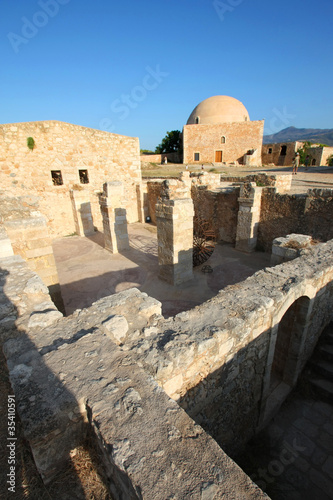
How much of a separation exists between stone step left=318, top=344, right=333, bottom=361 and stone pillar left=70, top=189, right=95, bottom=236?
10.2 m

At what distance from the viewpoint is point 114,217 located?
30.8 feet

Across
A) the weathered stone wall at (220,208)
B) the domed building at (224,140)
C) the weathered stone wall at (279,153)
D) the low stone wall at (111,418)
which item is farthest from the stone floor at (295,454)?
the weathered stone wall at (279,153)

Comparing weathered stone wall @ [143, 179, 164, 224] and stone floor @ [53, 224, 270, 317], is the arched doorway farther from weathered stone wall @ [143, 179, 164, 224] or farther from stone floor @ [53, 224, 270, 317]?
weathered stone wall @ [143, 179, 164, 224]

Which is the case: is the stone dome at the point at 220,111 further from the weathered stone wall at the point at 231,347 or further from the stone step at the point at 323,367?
the stone step at the point at 323,367

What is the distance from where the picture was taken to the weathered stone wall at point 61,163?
1048 cm

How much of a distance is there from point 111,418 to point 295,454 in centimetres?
394

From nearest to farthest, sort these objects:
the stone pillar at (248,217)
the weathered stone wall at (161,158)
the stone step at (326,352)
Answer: the stone step at (326,352)
the stone pillar at (248,217)
the weathered stone wall at (161,158)

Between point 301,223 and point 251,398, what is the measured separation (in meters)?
6.32

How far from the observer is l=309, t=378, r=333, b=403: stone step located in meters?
4.70


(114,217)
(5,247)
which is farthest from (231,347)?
(114,217)

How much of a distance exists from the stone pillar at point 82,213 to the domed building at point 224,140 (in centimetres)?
2021

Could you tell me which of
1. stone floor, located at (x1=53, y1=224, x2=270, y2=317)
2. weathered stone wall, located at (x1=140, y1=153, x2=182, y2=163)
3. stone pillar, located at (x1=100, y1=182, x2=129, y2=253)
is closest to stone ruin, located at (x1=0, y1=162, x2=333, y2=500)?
stone floor, located at (x1=53, y1=224, x2=270, y2=317)

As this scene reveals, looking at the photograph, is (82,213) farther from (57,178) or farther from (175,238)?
(175,238)

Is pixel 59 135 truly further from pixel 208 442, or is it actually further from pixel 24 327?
pixel 208 442
